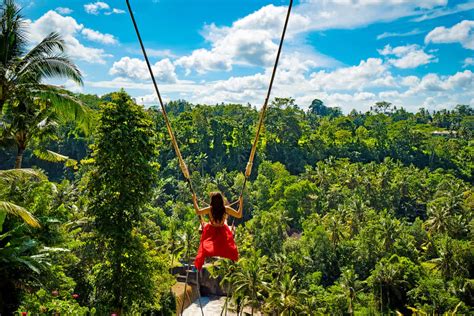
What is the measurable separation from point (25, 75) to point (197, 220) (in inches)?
1409

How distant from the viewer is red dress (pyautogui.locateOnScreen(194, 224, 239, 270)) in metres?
5.39

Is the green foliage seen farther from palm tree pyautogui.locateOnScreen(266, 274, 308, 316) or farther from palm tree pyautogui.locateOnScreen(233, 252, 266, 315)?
palm tree pyautogui.locateOnScreen(266, 274, 308, 316)

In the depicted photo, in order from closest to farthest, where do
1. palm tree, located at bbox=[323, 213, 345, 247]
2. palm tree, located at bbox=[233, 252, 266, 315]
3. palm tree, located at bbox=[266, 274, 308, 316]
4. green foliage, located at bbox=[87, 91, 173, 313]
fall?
green foliage, located at bbox=[87, 91, 173, 313]
palm tree, located at bbox=[266, 274, 308, 316]
palm tree, located at bbox=[233, 252, 266, 315]
palm tree, located at bbox=[323, 213, 345, 247]

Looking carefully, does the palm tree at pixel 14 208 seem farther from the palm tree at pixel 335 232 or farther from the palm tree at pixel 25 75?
the palm tree at pixel 335 232

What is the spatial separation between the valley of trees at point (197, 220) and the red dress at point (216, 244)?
438 cm

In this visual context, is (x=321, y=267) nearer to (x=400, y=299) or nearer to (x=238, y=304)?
(x=400, y=299)

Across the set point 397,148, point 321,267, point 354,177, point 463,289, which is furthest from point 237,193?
point 397,148

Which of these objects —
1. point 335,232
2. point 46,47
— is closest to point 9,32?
point 46,47

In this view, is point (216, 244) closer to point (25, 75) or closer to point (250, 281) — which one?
point (25, 75)

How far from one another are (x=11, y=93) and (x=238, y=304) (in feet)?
72.6

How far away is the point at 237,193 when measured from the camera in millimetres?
53531

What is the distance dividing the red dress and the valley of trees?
438 cm

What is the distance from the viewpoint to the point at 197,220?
43625mm

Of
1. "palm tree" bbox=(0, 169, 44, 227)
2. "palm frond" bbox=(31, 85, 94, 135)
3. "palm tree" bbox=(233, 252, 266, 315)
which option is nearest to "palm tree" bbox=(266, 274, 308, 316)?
"palm tree" bbox=(233, 252, 266, 315)
